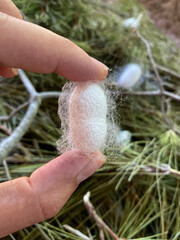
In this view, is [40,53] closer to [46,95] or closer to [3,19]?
[3,19]

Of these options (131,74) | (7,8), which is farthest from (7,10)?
(131,74)

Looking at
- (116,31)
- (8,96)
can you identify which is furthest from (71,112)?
(116,31)

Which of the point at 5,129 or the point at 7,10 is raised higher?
the point at 7,10

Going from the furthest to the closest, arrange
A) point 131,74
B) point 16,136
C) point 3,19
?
1. point 131,74
2. point 16,136
3. point 3,19

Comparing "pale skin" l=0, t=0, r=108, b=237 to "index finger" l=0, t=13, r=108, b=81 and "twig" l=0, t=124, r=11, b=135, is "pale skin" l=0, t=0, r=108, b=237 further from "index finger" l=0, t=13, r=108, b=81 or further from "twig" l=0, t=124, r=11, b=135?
"twig" l=0, t=124, r=11, b=135

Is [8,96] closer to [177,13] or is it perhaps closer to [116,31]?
[116,31]

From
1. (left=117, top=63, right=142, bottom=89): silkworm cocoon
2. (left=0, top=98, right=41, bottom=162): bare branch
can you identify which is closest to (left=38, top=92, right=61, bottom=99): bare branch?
(left=0, top=98, right=41, bottom=162): bare branch

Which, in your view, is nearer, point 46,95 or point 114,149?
point 114,149
